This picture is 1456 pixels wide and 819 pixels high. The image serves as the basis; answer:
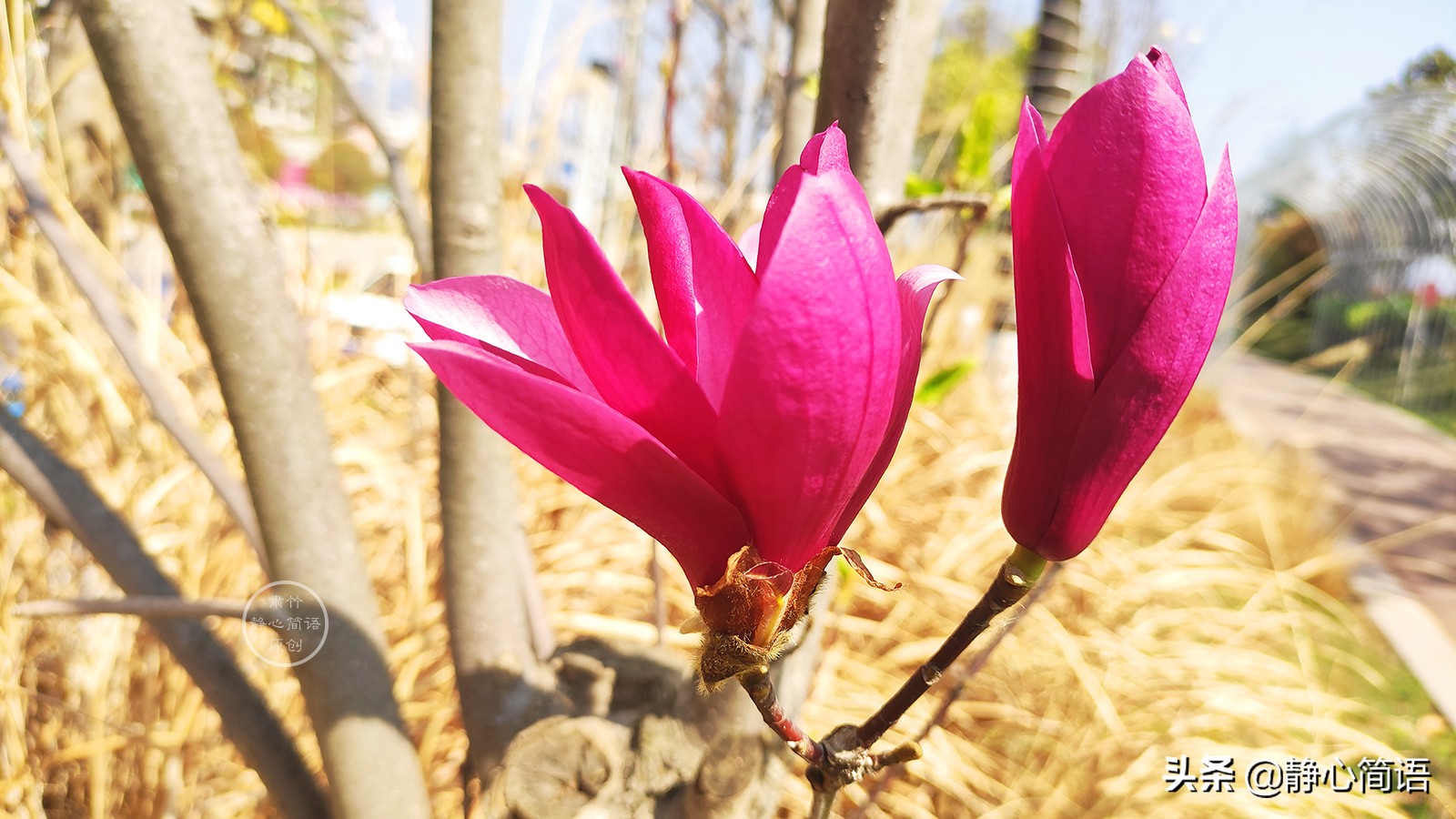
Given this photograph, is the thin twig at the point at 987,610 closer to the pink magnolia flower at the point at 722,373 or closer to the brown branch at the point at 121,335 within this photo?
the pink magnolia flower at the point at 722,373

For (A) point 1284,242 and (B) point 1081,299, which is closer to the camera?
(B) point 1081,299

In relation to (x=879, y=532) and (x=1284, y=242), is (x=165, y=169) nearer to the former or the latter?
(x=879, y=532)

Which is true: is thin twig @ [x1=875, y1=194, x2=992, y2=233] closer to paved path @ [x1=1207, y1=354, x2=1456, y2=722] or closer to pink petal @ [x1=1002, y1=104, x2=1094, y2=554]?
pink petal @ [x1=1002, y1=104, x2=1094, y2=554]

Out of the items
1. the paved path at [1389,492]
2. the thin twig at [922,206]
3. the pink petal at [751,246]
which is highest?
the thin twig at [922,206]

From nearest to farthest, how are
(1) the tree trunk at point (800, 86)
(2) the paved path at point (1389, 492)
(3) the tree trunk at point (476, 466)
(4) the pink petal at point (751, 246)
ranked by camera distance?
(4) the pink petal at point (751, 246), (3) the tree trunk at point (476, 466), (1) the tree trunk at point (800, 86), (2) the paved path at point (1389, 492)

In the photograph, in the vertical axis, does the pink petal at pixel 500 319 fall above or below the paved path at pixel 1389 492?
above

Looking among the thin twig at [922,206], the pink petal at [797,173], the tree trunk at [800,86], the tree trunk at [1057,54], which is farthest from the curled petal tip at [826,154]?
the tree trunk at [1057,54]

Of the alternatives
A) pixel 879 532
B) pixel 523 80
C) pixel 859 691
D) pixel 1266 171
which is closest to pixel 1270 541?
pixel 879 532
